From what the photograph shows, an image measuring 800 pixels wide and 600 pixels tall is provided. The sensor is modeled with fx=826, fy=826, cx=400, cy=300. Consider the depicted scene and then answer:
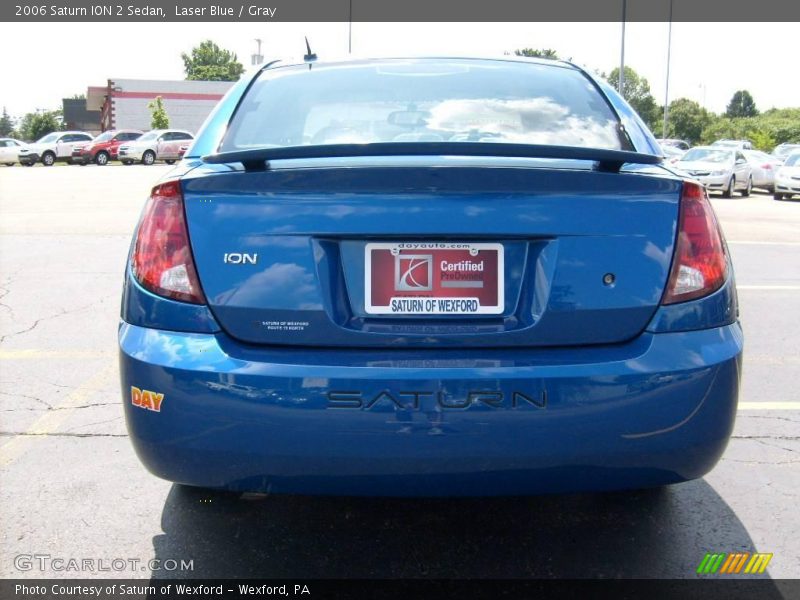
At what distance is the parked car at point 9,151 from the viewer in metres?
38.8

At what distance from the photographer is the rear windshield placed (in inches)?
114

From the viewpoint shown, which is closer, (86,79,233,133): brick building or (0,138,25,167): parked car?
(0,138,25,167): parked car

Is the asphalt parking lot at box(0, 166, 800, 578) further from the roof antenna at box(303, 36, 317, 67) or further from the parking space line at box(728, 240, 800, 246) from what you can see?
the parking space line at box(728, 240, 800, 246)

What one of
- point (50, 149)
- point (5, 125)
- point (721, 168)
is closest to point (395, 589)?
point (721, 168)

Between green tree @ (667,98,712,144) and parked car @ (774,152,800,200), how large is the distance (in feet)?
231

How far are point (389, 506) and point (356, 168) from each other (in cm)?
143

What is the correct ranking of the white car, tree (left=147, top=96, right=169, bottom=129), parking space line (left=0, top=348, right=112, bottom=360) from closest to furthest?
parking space line (left=0, top=348, right=112, bottom=360) < the white car < tree (left=147, top=96, right=169, bottom=129)

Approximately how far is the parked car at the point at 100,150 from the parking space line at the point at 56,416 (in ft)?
119

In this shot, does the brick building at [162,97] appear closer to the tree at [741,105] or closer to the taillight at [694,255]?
the taillight at [694,255]

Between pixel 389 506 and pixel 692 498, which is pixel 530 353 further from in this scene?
pixel 692 498

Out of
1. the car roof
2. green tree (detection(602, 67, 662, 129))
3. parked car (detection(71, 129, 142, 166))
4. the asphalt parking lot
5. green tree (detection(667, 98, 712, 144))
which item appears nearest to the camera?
the asphalt parking lot

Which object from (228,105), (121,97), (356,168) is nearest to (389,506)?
(356,168)

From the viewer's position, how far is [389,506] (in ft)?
10.3

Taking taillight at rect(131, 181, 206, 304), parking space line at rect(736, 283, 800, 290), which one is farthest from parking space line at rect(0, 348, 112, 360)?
parking space line at rect(736, 283, 800, 290)
